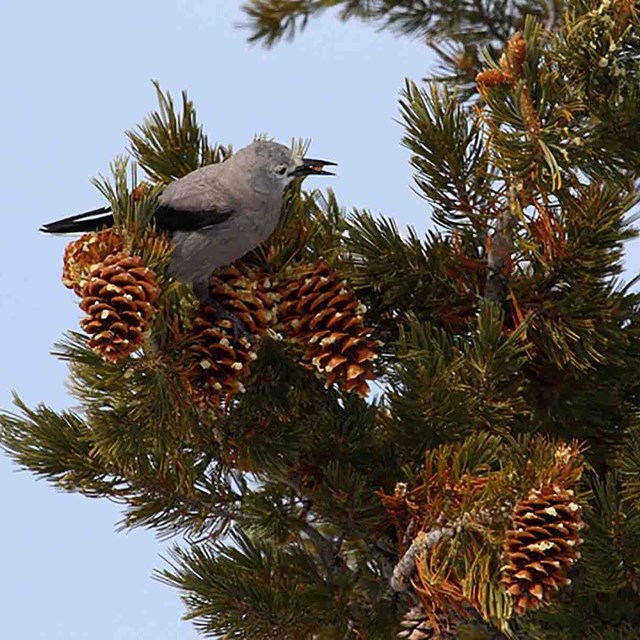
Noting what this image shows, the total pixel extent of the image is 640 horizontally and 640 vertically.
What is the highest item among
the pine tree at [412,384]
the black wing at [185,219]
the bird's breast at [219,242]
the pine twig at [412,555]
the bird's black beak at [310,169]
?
the bird's black beak at [310,169]

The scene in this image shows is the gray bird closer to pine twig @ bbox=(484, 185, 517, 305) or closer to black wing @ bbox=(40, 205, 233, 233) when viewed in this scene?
black wing @ bbox=(40, 205, 233, 233)

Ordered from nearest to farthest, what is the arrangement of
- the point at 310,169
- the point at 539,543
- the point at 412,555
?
1. the point at 539,543
2. the point at 412,555
3. the point at 310,169

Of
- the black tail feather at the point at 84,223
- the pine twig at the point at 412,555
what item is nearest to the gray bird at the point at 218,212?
the black tail feather at the point at 84,223

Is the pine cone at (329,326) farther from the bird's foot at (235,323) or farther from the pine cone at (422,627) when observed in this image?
the pine cone at (422,627)

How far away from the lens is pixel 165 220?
1246 mm

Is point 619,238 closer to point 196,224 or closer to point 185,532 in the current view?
point 196,224

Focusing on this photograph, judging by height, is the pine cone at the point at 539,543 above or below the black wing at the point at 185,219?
below

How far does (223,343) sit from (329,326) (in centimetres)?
11

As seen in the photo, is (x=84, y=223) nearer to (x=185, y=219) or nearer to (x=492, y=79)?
(x=185, y=219)

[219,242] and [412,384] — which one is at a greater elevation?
[219,242]

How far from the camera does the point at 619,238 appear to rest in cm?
129

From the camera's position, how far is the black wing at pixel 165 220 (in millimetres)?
1239

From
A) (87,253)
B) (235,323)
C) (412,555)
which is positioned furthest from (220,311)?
(412,555)

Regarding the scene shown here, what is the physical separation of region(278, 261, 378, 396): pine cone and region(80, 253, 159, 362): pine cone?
0.21m
